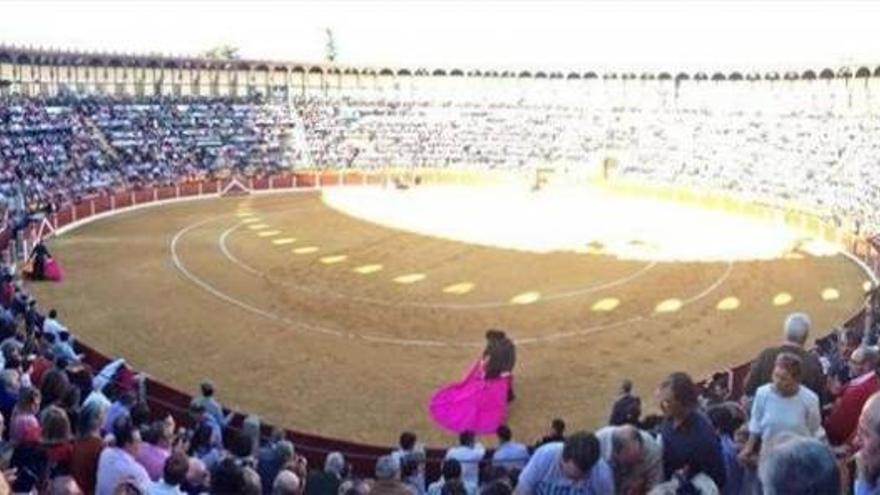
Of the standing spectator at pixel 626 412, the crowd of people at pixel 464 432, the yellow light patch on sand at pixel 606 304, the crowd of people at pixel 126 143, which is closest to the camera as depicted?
the crowd of people at pixel 464 432

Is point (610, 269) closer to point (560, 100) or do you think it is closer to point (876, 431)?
point (876, 431)

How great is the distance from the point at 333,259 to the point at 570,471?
29128mm

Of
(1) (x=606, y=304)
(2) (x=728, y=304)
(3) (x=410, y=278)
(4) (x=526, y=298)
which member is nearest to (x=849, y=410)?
(1) (x=606, y=304)

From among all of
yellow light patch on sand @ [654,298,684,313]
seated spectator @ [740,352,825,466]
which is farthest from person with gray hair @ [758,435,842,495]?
yellow light patch on sand @ [654,298,684,313]

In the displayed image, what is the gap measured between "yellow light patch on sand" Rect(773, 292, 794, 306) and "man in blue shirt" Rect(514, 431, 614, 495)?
24.4m

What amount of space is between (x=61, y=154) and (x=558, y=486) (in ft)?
168

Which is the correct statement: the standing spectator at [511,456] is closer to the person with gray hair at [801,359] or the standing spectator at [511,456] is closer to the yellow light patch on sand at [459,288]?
the person with gray hair at [801,359]

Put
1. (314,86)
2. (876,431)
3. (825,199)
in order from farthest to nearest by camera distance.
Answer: (314,86) < (825,199) < (876,431)

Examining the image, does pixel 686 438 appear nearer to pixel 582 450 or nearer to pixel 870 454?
pixel 582 450

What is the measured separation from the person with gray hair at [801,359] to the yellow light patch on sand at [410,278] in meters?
22.1

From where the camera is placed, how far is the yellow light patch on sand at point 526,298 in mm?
28375

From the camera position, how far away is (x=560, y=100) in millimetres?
78125

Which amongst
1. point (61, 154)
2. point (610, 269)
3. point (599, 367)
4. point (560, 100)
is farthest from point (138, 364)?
point (560, 100)

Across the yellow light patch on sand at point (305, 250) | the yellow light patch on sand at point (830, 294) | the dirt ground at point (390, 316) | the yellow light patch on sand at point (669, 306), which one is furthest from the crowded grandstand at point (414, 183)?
the yellow light patch on sand at point (305, 250)
